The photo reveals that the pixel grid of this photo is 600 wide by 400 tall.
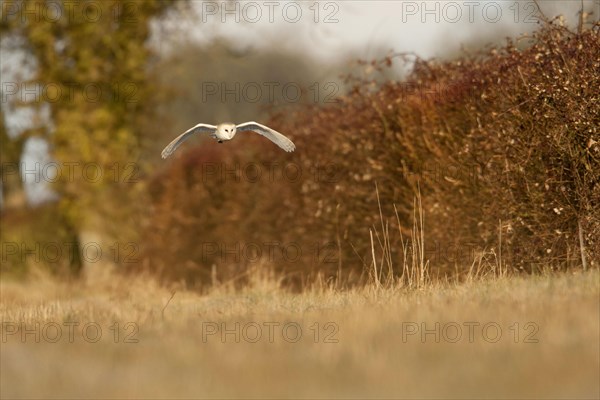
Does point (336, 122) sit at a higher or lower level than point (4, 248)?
higher

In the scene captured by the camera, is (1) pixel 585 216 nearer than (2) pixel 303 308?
No

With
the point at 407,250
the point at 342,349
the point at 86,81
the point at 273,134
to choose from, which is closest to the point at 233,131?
the point at 273,134

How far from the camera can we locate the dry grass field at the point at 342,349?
4.83 meters

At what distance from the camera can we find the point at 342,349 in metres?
5.52

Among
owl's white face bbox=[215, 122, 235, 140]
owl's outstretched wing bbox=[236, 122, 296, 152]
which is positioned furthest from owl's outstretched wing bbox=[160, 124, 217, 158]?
owl's outstretched wing bbox=[236, 122, 296, 152]

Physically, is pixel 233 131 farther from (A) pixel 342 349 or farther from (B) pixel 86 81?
(B) pixel 86 81

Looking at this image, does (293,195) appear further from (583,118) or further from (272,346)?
(272,346)

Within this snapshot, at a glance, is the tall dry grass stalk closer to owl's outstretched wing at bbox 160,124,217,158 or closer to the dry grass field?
the dry grass field

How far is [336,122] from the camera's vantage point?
12141 mm

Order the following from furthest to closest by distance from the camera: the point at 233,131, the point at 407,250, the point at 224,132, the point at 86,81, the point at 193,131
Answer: the point at 86,81
the point at 407,250
the point at 193,131
the point at 233,131
the point at 224,132

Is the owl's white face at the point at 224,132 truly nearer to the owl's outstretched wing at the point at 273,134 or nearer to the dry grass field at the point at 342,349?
Result: the owl's outstretched wing at the point at 273,134

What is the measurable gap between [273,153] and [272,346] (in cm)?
809

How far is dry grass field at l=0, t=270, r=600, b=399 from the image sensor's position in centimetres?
483

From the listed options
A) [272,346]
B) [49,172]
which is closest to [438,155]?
[272,346]
